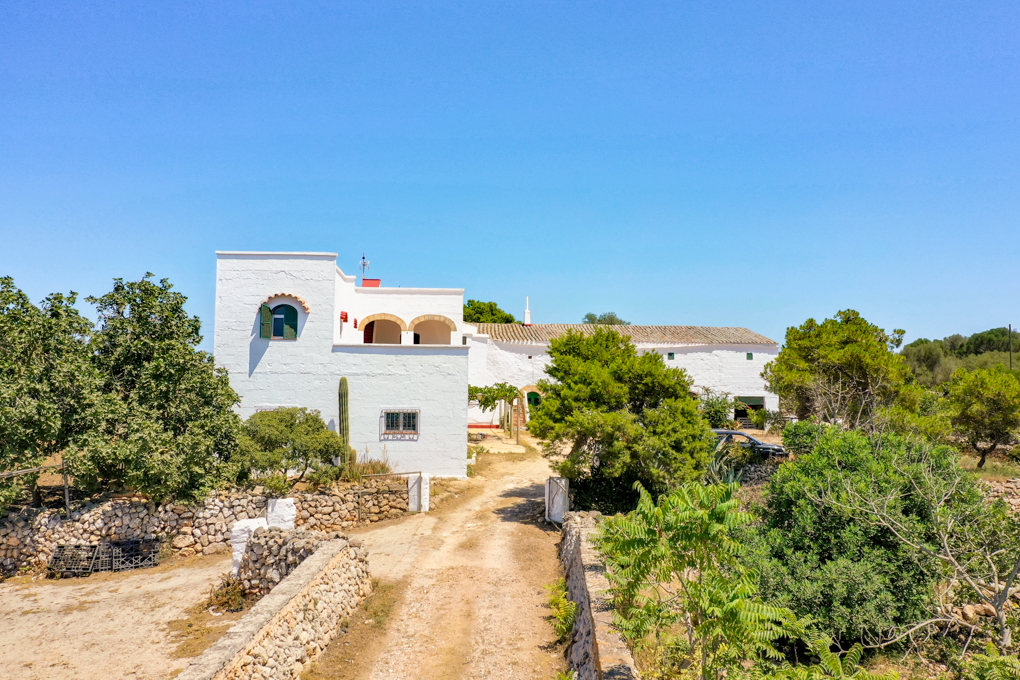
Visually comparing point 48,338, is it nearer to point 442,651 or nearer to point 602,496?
point 442,651

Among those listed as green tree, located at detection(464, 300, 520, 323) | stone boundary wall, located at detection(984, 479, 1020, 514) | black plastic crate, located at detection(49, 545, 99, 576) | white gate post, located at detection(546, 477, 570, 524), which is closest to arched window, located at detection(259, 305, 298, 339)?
black plastic crate, located at detection(49, 545, 99, 576)

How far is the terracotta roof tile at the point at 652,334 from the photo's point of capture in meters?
34.1

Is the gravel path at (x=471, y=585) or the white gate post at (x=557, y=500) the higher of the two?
the white gate post at (x=557, y=500)

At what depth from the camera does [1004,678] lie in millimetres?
5559

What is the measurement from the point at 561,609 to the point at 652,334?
26588mm

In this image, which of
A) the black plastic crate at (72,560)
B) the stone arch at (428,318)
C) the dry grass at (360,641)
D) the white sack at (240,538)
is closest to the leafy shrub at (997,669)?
the dry grass at (360,641)

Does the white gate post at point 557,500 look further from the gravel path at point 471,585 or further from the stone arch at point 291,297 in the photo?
the stone arch at point 291,297

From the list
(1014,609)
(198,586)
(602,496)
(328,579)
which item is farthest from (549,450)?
(1014,609)

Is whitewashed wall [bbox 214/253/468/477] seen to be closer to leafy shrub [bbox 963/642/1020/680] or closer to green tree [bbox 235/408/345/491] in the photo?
green tree [bbox 235/408/345/491]

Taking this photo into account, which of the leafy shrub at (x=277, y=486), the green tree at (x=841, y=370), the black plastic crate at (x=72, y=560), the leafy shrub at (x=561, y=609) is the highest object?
the green tree at (x=841, y=370)

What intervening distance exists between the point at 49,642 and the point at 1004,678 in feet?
44.9

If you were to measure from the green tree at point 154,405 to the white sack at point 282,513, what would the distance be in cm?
173

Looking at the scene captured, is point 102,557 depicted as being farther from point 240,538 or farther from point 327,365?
point 327,365

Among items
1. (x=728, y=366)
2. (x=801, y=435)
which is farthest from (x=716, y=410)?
(x=801, y=435)
